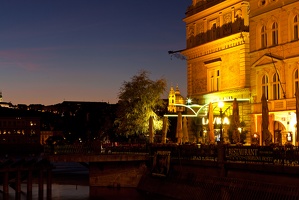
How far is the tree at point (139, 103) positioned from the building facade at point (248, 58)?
4.27m

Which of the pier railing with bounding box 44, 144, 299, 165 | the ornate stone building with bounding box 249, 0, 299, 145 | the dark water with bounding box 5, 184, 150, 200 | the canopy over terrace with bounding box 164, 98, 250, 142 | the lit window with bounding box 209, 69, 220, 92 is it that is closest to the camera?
the pier railing with bounding box 44, 144, 299, 165

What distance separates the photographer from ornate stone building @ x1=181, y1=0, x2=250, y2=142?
5403 centimetres

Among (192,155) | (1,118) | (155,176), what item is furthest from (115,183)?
(1,118)

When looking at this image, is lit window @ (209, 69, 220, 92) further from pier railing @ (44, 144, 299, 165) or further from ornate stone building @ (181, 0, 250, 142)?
pier railing @ (44, 144, 299, 165)

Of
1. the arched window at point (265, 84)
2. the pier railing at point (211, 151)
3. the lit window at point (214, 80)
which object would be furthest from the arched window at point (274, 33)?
the pier railing at point (211, 151)

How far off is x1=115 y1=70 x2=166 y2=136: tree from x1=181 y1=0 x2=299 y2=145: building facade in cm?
427

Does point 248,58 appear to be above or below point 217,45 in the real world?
below

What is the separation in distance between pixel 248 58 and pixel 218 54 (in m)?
5.14

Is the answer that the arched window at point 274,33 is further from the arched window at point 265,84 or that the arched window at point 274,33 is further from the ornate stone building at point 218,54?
the ornate stone building at point 218,54

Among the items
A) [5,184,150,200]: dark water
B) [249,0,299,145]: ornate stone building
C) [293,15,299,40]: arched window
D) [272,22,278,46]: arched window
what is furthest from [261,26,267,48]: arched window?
[5,184,150,200]: dark water

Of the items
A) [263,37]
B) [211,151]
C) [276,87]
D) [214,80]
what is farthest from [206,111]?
[211,151]

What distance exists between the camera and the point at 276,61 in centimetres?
4700

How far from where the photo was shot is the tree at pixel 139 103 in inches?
2552

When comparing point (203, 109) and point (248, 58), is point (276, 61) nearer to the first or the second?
point (248, 58)
